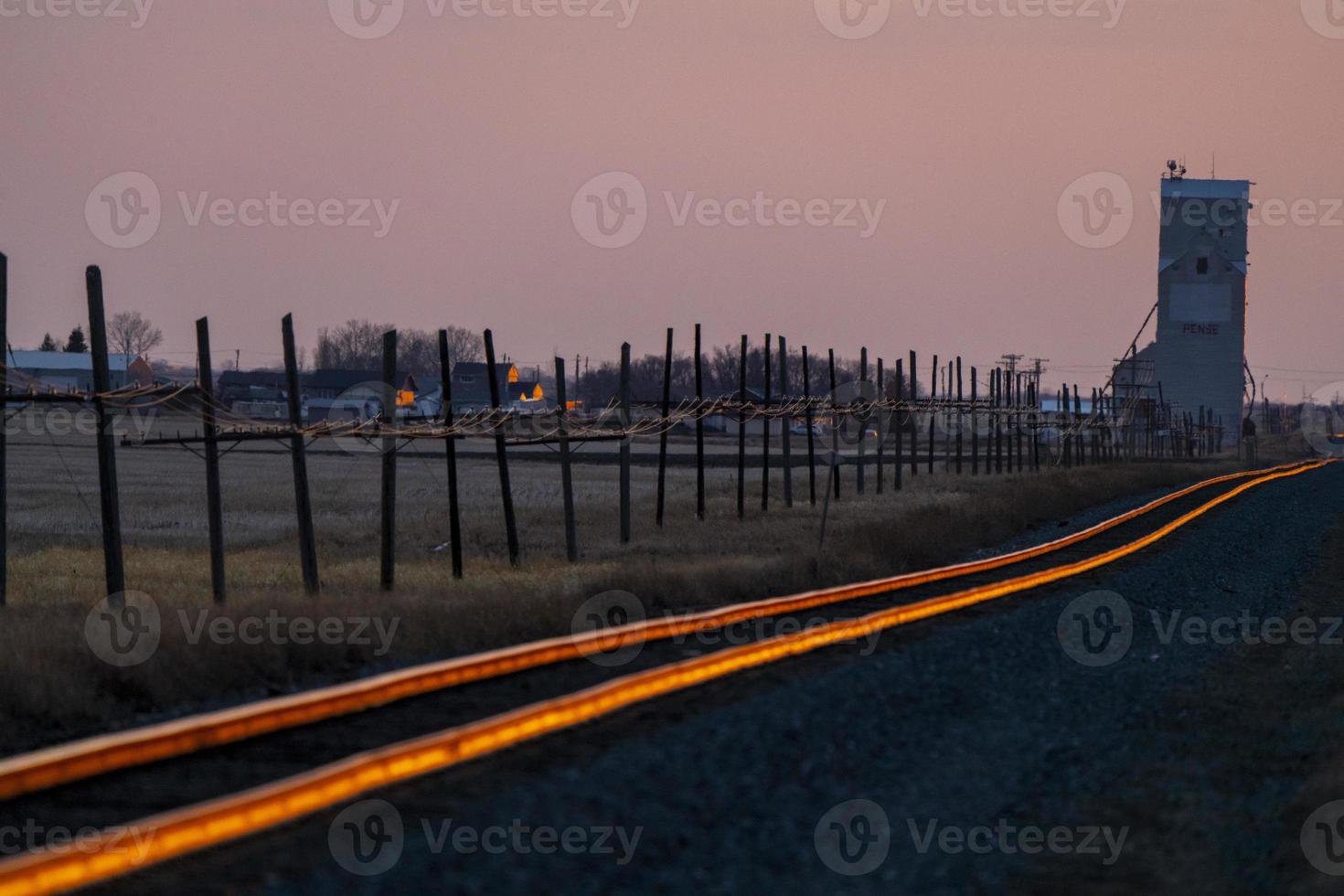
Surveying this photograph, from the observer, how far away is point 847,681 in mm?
13625

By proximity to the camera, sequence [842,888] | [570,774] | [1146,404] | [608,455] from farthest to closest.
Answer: [1146,404] < [608,455] < [570,774] < [842,888]

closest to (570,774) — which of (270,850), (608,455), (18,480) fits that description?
(270,850)

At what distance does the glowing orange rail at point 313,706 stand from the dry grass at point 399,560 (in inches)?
43.1

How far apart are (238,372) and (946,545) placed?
151 metres

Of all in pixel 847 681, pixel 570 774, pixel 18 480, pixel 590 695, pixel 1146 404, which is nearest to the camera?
pixel 570 774

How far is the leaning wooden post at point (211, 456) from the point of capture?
72.9ft

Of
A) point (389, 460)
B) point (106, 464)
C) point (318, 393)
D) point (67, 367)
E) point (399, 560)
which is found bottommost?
point (399, 560)

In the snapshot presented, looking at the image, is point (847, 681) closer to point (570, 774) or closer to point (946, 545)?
point (570, 774)

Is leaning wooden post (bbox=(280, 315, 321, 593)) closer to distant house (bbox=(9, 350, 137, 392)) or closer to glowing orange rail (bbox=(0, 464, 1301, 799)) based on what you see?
glowing orange rail (bbox=(0, 464, 1301, 799))

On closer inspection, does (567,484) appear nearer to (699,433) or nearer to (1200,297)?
(699,433)

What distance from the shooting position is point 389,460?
24.6 meters

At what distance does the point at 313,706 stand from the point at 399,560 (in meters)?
20.7

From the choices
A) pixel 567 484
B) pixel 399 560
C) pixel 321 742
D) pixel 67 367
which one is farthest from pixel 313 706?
pixel 67 367

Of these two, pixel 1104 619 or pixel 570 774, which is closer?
pixel 570 774
